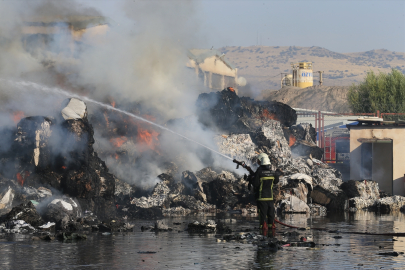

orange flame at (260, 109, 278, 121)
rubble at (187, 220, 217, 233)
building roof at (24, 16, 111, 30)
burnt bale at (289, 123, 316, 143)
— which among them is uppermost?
building roof at (24, 16, 111, 30)

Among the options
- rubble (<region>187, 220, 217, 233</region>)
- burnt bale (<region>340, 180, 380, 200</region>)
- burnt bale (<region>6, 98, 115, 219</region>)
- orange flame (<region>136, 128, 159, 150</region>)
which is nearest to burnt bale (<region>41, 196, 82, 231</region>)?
burnt bale (<region>6, 98, 115, 219</region>)

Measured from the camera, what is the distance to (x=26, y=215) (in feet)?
46.8

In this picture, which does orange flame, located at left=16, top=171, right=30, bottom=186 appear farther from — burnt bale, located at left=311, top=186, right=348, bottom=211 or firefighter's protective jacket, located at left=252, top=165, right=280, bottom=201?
burnt bale, located at left=311, top=186, right=348, bottom=211

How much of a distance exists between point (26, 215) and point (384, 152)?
20.8m

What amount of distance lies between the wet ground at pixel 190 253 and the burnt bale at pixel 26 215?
1.69 metres

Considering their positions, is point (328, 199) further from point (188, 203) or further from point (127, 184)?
point (127, 184)

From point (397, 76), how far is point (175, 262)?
2460 inches

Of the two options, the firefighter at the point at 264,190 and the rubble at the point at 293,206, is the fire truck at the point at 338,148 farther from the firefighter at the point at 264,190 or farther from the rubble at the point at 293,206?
the firefighter at the point at 264,190

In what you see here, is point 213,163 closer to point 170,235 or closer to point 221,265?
point 170,235

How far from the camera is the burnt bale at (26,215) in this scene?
14117mm

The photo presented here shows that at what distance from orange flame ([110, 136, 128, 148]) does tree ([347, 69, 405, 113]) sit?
42196mm

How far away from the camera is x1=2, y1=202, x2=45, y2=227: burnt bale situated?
1412cm

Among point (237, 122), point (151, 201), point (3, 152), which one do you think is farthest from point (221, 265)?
point (237, 122)

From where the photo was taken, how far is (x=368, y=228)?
45.6ft
